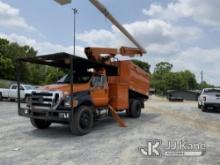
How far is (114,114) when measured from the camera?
12742mm

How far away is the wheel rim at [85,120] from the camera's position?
10482 mm

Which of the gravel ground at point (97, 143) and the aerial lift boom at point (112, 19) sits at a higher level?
the aerial lift boom at point (112, 19)

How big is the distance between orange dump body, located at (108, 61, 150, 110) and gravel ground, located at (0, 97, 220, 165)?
1.14 metres

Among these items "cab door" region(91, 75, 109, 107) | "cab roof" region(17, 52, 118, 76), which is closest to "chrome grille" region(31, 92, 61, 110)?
"cab roof" region(17, 52, 118, 76)

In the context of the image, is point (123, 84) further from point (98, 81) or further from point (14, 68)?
point (14, 68)

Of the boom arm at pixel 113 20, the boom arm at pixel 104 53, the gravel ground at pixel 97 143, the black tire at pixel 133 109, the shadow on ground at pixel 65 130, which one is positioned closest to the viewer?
the gravel ground at pixel 97 143

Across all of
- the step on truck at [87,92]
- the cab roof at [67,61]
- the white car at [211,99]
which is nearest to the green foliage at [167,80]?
the white car at [211,99]

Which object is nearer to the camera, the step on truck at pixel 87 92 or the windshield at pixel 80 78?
the step on truck at pixel 87 92

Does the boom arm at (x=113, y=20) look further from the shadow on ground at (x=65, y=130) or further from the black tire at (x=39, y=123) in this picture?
the black tire at (x=39, y=123)

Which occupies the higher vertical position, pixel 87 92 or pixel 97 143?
pixel 87 92

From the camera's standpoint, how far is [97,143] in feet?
29.5

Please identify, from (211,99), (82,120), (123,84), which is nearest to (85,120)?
(82,120)

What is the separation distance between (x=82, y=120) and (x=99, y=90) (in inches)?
72.7

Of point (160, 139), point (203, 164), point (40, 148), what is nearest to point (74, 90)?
point (40, 148)
